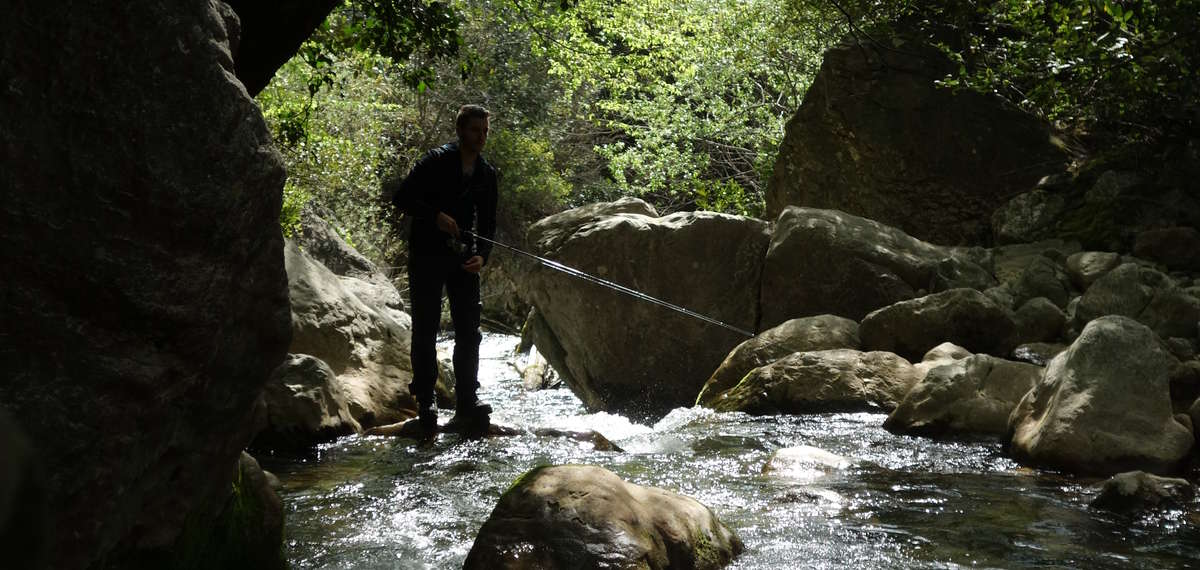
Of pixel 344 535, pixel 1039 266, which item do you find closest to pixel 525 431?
pixel 344 535

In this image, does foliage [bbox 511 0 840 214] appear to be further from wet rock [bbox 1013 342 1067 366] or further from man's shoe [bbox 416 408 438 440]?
man's shoe [bbox 416 408 438 440]

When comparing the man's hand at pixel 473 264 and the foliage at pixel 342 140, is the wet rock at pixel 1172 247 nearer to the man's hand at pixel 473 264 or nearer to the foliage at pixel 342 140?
the man's hand at pixel 473 264

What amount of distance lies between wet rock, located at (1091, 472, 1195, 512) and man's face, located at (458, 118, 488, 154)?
4.03 metres

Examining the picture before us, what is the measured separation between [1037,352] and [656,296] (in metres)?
3.92

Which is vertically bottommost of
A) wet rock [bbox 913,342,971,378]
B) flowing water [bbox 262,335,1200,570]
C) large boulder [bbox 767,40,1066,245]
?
flowing water [bbox 262,335,1200,570]

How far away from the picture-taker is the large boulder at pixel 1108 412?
6.15 meters

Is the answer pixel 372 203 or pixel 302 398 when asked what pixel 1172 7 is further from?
pixel 372 203

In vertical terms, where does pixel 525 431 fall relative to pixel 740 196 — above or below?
below

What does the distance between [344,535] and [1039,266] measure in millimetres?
7943

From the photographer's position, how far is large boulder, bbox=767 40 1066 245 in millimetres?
12562

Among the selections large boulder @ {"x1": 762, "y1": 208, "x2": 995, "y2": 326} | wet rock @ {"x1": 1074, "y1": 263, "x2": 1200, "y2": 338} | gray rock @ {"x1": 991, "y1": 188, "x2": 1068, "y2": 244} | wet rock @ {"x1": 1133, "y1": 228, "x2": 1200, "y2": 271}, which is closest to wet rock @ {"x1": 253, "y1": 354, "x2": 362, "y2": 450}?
large boulder @ {"x1": 762, "y1": 208, "x2": 995, "y2": 326}

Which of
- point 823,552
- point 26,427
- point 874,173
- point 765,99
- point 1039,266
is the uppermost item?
point 765,99

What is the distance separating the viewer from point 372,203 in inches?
821

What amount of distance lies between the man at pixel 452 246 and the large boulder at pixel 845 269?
14.9 ft
